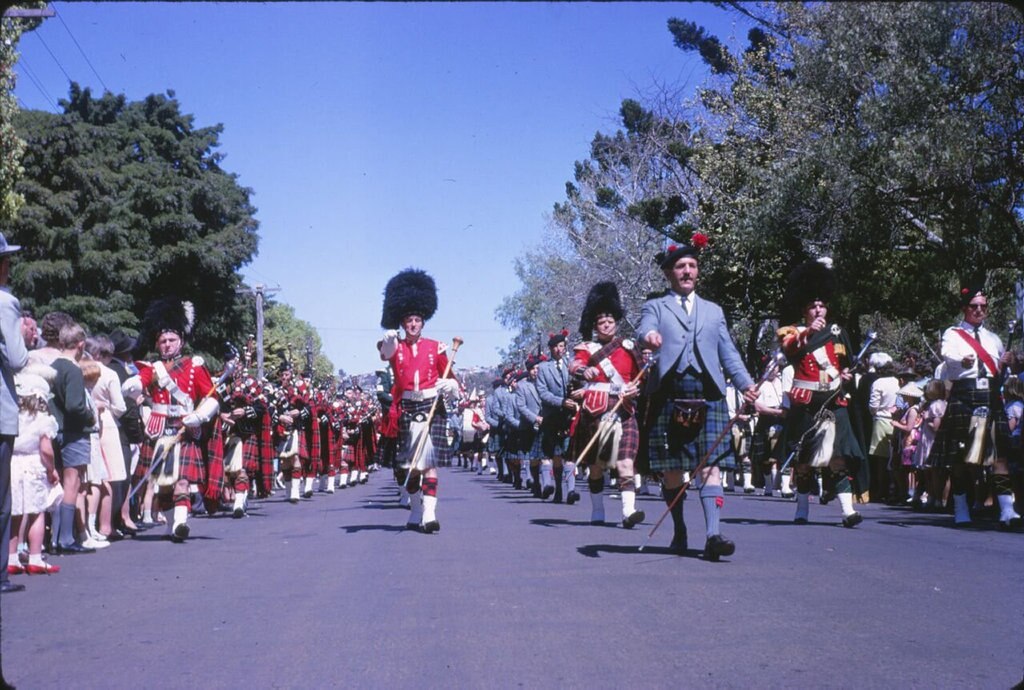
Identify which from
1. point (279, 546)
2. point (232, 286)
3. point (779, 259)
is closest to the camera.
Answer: point (279, 546)

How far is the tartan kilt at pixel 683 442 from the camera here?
918cm

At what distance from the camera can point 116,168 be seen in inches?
1713

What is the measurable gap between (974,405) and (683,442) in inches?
184

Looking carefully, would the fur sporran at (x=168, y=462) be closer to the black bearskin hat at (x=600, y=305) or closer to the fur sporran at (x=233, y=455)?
the black bearskin hat at (x=600, y=305)

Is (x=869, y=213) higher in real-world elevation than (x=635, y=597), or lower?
higher

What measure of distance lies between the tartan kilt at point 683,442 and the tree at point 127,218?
2833 centimetres

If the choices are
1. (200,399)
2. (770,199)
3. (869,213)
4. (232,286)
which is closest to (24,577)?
(200,399)

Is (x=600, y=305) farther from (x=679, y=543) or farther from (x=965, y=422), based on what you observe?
(x=679, y=543)

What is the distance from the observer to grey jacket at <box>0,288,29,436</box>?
7.05 m

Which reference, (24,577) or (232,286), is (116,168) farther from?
(24,577)

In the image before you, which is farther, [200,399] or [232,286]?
[232,286]

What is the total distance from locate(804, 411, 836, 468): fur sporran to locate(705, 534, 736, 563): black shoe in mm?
3235

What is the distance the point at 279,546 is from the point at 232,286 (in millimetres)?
40845

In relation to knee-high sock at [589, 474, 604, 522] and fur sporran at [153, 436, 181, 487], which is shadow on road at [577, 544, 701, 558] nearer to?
knee-high sock at [589, 474, 604, 522]
